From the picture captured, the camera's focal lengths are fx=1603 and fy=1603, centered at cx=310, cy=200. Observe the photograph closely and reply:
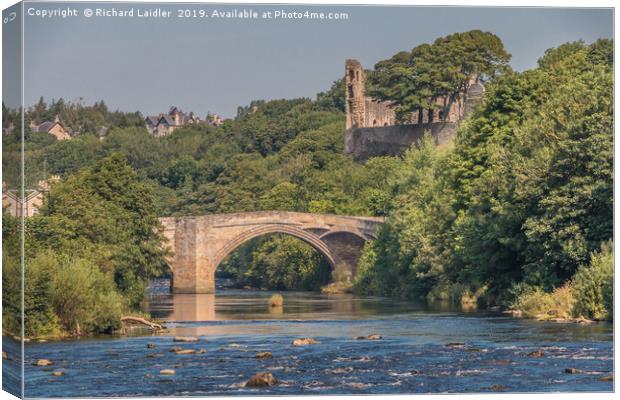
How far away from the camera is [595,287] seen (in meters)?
31.5

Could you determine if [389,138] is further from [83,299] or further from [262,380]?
[262,380]

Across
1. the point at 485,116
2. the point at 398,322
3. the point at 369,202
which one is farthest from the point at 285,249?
the point at 398,322

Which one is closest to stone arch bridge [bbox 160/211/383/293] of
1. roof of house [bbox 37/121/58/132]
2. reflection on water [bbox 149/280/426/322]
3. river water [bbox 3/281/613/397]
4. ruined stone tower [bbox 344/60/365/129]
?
reflection on water [bbox 149/280/426/322]

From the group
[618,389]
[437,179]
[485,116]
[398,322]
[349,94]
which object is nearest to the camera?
[618,389]

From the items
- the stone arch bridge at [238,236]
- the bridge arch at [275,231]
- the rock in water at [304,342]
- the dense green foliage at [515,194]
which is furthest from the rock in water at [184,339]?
the bridge arch at [275,231]

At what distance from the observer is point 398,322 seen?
3450 cm

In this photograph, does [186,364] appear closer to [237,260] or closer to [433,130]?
[433,130]

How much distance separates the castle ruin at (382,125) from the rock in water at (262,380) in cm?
3576

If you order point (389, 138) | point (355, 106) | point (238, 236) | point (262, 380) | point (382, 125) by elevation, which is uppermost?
point (355, 106)

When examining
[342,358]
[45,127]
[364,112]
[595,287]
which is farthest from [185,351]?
[364,112]

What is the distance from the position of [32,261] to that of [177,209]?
4514 cm

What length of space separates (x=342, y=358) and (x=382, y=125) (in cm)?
3918

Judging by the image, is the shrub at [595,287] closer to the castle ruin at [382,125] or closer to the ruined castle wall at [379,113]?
the castle ruin at [382,125]

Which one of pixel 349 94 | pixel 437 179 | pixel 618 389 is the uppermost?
pixel 349 94
